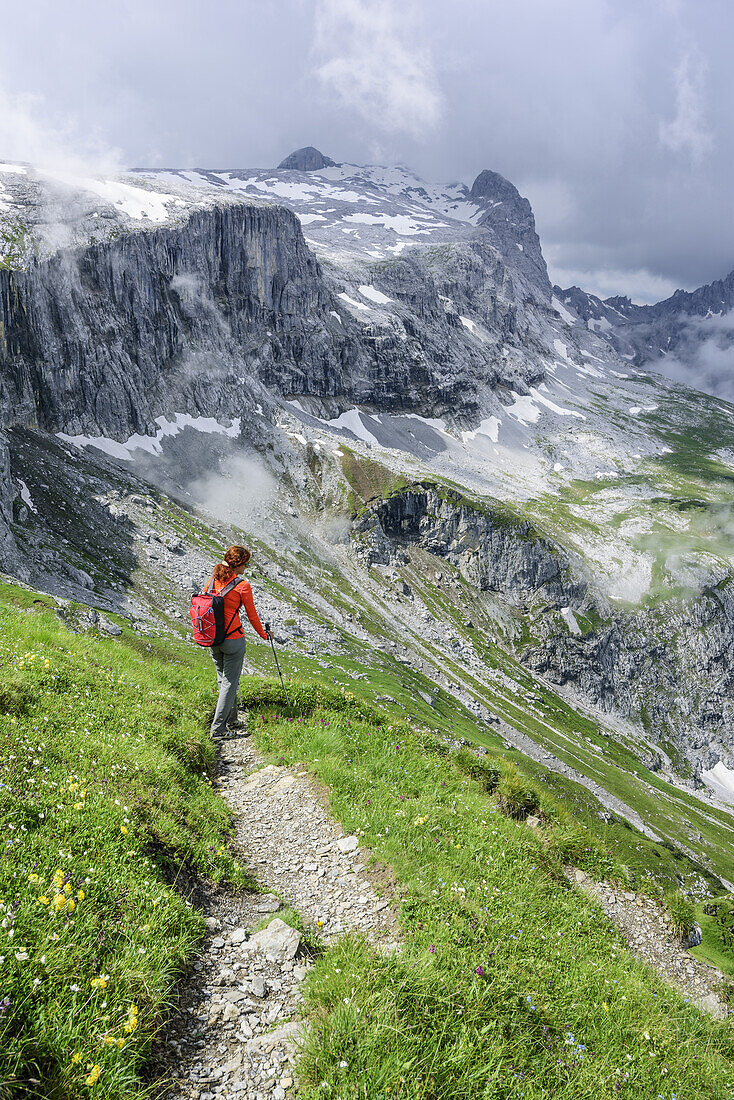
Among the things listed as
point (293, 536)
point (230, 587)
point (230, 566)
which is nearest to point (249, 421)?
point (293, 536)

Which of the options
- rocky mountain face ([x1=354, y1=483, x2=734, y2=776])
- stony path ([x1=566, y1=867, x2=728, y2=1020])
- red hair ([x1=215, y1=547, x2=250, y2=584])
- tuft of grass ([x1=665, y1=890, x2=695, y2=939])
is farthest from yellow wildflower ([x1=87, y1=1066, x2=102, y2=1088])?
rocky mountain face ([x1=354, y1=483, x2=734, y2=776])

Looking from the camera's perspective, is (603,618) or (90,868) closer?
(90,868)

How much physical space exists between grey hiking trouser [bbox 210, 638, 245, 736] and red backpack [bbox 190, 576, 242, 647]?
0.92ft

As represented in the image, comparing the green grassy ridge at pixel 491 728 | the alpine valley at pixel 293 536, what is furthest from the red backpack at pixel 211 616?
the alpine valley at pixel 293 536

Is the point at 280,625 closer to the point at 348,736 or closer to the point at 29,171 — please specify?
the point at 348,736

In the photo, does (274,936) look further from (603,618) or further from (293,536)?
(603,618)

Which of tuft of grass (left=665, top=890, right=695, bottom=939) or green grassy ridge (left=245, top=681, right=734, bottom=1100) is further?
tuft of grass (left=665, top=890, right=695, bottom=939)

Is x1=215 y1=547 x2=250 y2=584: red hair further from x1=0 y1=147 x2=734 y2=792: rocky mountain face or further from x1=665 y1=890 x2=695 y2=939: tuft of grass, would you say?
x1=0 y1=147 x2=734 y2=792: rocky mountain face

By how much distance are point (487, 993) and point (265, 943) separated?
8.05 ft

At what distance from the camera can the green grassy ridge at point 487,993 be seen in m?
4.08

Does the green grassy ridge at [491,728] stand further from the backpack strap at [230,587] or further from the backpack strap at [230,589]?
the backpack strap at [230,587]

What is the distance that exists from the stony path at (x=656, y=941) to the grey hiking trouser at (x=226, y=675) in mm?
8301

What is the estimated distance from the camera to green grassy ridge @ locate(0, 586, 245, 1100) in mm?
3490

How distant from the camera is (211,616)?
1202 cm
